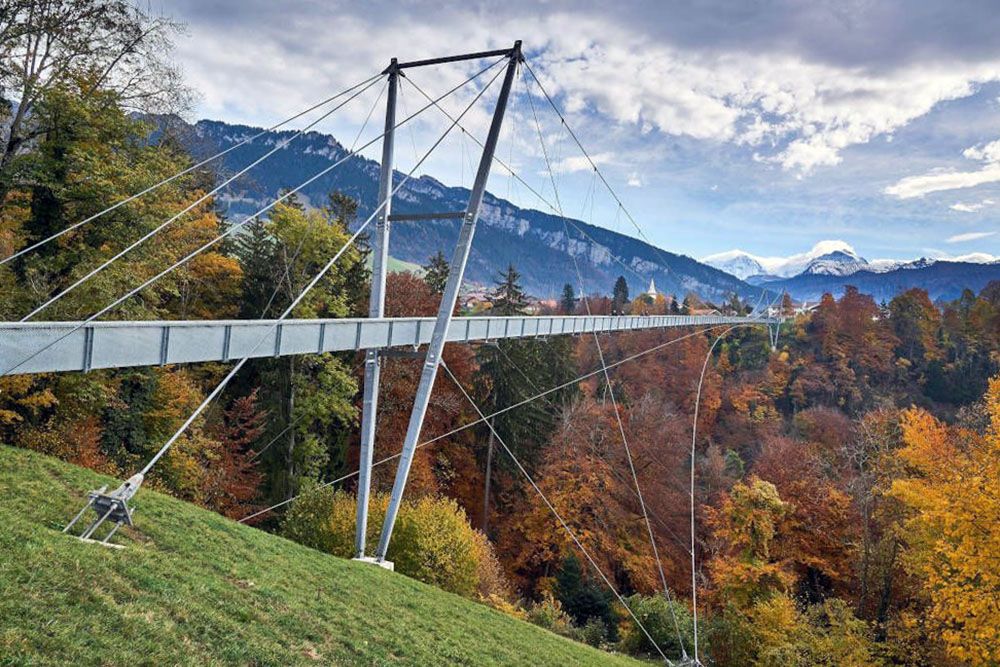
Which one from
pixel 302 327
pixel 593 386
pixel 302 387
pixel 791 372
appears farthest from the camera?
pixel 791 372

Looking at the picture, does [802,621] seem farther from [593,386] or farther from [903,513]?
[593,386]

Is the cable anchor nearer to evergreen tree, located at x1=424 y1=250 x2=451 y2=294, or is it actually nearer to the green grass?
the green grass

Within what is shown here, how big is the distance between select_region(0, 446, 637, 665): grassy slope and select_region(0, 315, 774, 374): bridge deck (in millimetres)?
2334

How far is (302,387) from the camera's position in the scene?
28.0 metres

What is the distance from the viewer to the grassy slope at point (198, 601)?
18.9 feet

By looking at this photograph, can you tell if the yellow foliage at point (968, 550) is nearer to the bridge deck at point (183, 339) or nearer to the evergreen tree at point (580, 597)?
the evergreen tree at point (580, 597)

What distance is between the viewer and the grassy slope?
18.9 ft

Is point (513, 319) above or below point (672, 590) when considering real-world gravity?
above

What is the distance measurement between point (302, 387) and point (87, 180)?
13.7 metres

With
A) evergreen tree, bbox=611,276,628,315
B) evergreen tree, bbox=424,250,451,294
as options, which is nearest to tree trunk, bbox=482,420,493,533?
evergreen tree, bbox=424,250,451,294

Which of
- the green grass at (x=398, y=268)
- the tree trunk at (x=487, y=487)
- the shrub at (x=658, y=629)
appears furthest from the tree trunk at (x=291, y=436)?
the shrub at (x=658, y=629)

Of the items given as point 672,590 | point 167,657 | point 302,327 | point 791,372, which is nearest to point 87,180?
point 302,327

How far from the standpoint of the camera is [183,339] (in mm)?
9969

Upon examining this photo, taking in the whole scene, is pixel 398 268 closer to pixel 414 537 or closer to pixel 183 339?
pixel 414 537
